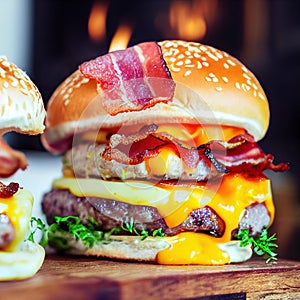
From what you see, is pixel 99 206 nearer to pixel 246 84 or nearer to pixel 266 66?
pixel 246 84

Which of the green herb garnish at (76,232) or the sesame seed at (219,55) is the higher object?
the sesame seed at (219,55)

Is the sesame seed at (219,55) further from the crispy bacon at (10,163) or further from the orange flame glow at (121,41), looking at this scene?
the crispy bacon at (10,163)

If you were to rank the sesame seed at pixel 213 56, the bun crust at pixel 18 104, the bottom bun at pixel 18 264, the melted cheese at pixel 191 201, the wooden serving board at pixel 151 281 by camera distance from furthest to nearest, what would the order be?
the sesame seed at pixel 213 56, the melted cheese at pixel 191 201, the bun crust at pixel 18 104, the bottom bun at pixel 18 264, the wooden serving board at pixel 151 281

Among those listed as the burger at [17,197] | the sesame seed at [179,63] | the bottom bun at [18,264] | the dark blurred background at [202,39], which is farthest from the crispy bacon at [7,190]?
the dark blurred background at [202,39]

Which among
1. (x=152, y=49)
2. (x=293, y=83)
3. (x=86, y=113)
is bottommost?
(x=293, y=83)

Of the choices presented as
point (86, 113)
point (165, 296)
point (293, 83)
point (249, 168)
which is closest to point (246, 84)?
point (249, 168)

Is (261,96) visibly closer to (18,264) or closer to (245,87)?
(245,87)
